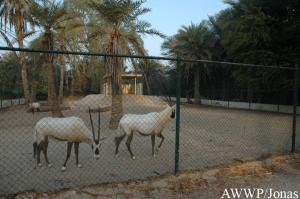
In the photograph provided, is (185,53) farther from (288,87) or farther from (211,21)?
(288,87)

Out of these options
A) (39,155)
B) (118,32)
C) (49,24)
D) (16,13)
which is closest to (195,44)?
(16,13)

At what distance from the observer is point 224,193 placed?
19.3 feet

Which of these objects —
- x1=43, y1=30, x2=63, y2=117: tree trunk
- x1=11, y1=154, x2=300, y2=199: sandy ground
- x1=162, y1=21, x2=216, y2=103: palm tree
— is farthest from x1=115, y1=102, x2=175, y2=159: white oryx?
x1=162, y1=21, x2=216, y2=103: palm tree

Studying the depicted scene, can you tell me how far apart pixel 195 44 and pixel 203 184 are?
29.4 metres

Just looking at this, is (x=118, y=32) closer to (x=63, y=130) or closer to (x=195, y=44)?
(x=63, y=130)

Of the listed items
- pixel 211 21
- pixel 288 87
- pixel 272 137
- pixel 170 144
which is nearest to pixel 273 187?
pixel 170 144

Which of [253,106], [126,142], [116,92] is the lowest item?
[253,106]

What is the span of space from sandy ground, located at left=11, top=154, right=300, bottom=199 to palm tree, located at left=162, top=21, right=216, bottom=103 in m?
26.2

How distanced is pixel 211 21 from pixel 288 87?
17.1m

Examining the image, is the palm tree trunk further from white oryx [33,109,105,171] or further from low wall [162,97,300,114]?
low wall [162,97,300,114]

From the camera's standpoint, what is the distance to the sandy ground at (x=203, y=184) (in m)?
5.66

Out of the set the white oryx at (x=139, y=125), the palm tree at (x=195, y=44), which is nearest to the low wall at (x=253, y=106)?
the palm tree at (x=195, y=44)

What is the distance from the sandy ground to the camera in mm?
5656

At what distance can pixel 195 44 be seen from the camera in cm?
3475
